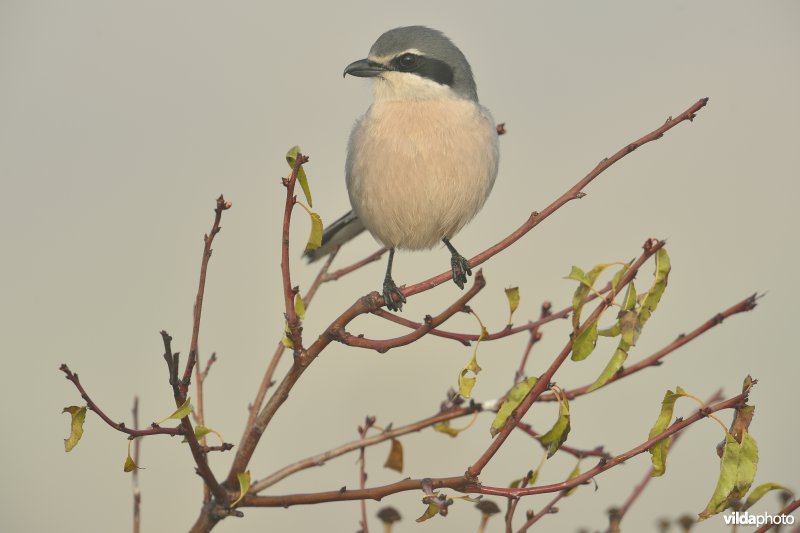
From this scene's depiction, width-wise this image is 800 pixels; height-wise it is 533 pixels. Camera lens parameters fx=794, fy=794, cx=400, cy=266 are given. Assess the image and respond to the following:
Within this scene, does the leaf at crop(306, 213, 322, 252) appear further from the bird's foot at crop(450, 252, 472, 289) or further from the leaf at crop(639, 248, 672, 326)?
the bird's foot at crop(450, 252, 472, 289)

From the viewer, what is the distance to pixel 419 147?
260 cm

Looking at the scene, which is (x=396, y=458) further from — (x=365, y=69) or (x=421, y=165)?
(x=365, y=69)

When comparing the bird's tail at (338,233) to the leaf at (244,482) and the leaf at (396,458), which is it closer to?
the leaf at (396,458)

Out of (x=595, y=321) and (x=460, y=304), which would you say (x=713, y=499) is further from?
(x=460, y=304)

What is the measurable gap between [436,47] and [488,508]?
1.71 m

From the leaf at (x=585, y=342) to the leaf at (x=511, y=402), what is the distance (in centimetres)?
10

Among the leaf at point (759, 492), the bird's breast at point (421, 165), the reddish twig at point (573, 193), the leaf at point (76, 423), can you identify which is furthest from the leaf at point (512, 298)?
the bird's breast at point (421, 165)

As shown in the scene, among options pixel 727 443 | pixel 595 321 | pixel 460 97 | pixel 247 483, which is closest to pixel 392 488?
pixel 247 483

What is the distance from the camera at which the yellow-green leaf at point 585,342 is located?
52.7 inches

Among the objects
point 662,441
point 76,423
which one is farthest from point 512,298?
point 76,423

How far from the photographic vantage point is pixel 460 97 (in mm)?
2805

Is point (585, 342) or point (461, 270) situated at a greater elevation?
point (461, 270)

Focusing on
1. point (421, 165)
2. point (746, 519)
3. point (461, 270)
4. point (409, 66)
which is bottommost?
point (746, 519)

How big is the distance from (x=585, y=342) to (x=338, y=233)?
1.73 metres
